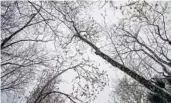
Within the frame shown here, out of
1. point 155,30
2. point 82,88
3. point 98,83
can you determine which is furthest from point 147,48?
point 82,88

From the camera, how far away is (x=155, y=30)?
1112 cm

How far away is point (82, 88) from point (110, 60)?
2.47 meters

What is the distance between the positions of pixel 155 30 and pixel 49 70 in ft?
22.3

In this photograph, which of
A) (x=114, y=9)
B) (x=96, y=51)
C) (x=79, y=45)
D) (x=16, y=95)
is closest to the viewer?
(x=114, y=9)

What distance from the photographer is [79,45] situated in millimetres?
11852

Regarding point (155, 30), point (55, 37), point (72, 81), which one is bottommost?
point (72, 81)

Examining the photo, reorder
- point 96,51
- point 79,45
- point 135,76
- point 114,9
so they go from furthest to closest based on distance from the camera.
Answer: point 79,45 < point 96,51 < point 135,76 < point 114,9

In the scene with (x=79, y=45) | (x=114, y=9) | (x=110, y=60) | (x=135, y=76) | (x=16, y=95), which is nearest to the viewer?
(x=114, y=9)

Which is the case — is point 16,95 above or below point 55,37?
below

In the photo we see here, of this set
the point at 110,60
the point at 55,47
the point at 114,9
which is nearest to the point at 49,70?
the point at 55,47

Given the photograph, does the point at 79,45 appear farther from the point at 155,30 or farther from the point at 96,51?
the point at 155,30

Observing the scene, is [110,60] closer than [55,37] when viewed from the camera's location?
Yes

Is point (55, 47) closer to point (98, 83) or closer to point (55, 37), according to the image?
point (55, 37)

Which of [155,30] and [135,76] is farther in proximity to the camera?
[155,30]
